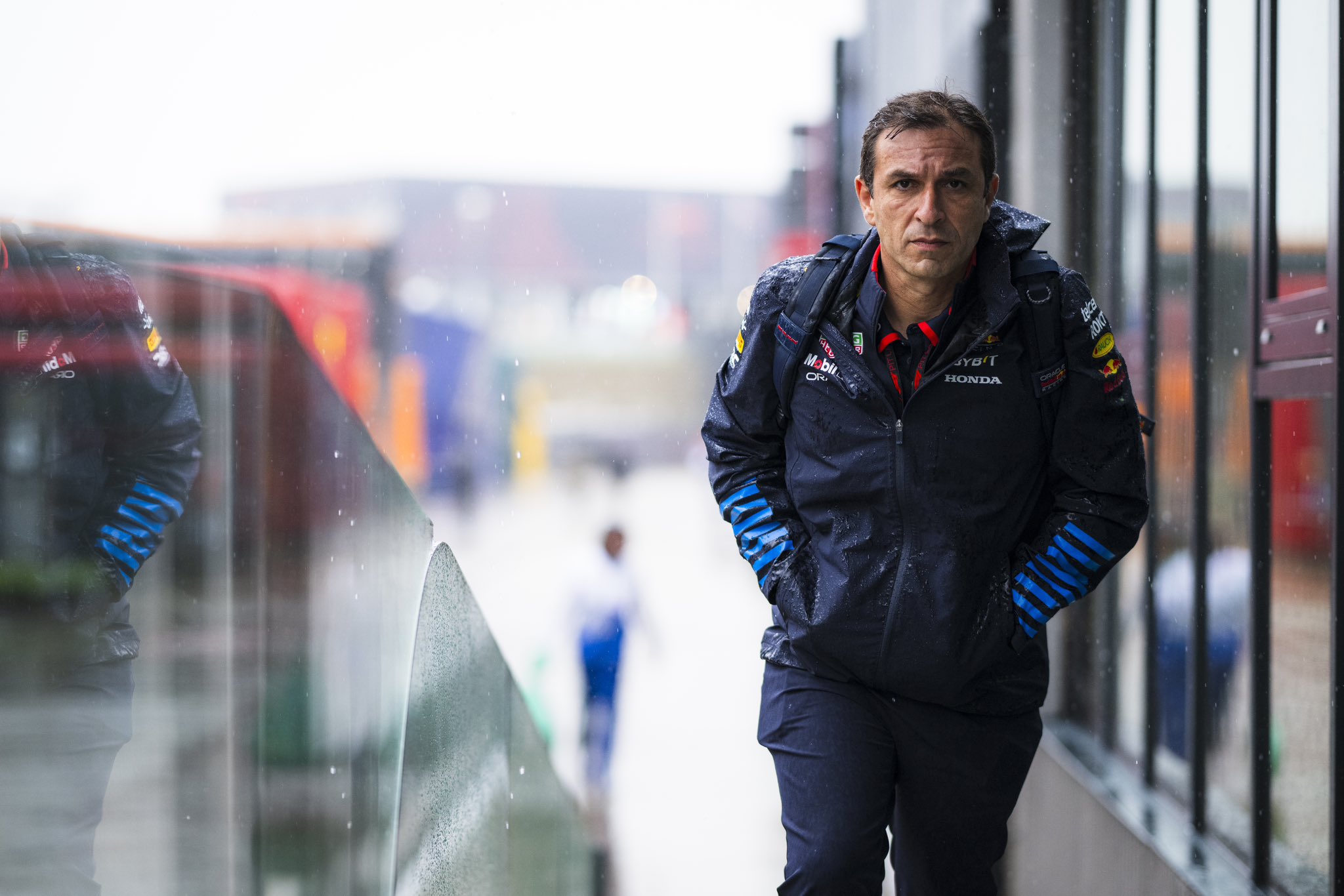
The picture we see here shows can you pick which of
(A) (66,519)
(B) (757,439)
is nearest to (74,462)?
(A) (66,519)

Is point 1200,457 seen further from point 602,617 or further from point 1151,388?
point 602,617

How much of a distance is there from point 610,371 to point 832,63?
1.25 metres

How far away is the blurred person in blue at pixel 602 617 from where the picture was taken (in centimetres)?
452

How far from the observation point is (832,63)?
12.9ft

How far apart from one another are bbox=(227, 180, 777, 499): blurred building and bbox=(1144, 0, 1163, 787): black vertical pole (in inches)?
50.7

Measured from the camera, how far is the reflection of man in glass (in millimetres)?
2441

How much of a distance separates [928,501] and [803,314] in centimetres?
37

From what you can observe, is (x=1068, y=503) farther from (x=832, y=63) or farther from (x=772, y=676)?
(x=832, y=63)

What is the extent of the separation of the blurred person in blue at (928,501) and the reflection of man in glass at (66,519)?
1.31 metres

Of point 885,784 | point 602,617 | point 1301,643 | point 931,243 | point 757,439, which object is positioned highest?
point 931,243

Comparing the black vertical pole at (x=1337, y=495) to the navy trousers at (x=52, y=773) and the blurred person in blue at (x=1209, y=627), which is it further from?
the navy trousers at (x=52, y=773)

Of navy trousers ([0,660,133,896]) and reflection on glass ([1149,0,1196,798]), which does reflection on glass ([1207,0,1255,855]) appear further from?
navy trousers ([0,660,133,896])

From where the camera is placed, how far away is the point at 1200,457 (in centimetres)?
296

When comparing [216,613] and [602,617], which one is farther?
[602,617]
